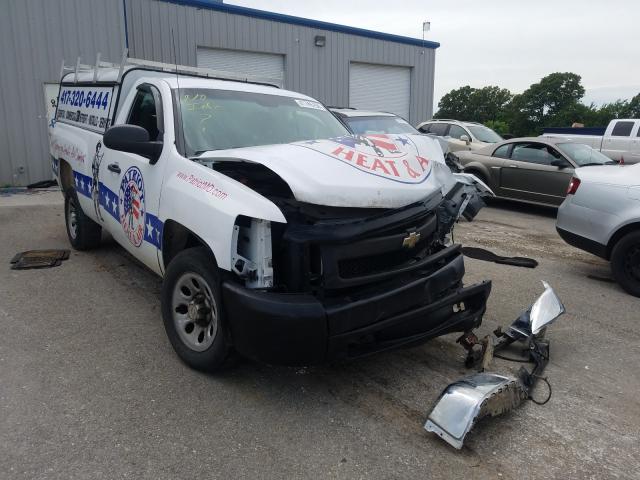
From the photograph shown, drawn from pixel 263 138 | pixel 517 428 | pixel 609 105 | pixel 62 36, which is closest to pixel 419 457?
pixel 517 428

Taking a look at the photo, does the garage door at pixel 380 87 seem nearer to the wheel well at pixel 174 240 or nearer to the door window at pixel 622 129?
the door window at pixel 622 129

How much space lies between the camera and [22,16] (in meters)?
11.8

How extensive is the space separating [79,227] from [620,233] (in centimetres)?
626

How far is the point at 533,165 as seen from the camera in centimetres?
1009

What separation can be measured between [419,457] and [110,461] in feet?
5.25

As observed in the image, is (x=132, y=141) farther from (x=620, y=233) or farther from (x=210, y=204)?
(x=620, y=233)

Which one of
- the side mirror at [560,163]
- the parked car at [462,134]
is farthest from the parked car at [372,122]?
the parked car at [462,134]

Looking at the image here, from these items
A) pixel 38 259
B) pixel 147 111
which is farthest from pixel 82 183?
pixel 147 111

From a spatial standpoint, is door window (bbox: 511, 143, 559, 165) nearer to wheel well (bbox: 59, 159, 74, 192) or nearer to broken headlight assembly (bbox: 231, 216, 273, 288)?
wheel well (bbox: 59, 159, 74, 192)

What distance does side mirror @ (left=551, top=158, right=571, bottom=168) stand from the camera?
9.54 m

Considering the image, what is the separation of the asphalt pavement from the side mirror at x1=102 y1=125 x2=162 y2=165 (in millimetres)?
1470

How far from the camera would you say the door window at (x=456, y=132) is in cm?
1417

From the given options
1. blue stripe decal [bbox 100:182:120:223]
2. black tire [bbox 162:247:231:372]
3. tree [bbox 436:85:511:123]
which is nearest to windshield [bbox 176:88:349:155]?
black tire [bbox 162:247:231:372]

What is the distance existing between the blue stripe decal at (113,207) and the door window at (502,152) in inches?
332
